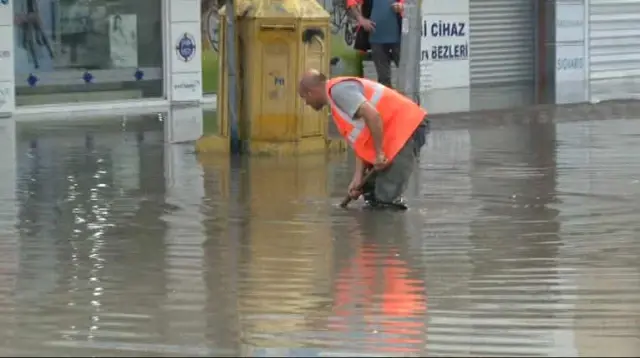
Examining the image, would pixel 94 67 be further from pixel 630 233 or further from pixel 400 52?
pixel 630 233

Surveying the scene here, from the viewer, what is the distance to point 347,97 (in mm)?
9977

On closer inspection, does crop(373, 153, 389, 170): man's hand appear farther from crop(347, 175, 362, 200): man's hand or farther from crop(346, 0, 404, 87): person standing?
crop(346, 0, 404, 87): person standing

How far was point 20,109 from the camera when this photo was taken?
710 inches

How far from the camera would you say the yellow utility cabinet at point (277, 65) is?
13477 mm

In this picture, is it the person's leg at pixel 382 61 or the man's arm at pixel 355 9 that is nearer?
the man's arm at pixel 355 9

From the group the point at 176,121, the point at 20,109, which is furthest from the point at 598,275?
the point at 20,109

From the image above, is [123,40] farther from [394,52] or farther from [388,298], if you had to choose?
[388,298]

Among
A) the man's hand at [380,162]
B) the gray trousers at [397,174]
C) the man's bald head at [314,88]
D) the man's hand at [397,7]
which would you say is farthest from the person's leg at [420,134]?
the man's hand at [397,7]

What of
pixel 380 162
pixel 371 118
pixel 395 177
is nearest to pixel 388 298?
pixel 371 118

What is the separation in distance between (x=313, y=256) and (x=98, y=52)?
35.7 feet

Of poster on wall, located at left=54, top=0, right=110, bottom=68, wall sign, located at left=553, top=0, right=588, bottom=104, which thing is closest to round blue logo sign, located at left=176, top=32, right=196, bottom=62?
poster on wall, located at left=54, top=0, right=110, bottom=68

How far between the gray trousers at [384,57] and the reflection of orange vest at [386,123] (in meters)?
6.53

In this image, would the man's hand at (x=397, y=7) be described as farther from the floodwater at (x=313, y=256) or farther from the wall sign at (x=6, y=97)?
the wall sign at (x=6, y=97)

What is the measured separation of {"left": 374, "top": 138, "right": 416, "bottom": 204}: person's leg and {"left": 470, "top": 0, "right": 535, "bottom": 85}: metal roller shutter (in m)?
13.0
